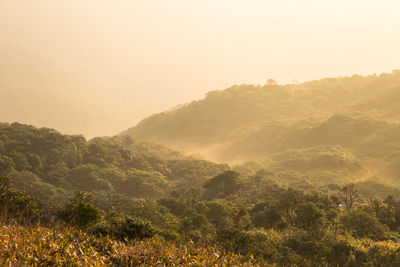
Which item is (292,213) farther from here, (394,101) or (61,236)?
(394,101)

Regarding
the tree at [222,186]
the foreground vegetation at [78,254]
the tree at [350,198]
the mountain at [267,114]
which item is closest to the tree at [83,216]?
the foreground vegetation at [78,254]

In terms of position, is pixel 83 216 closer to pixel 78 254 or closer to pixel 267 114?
pixel 78 254

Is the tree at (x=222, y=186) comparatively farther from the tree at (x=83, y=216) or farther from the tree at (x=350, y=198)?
the tree at (x=83, y=216)

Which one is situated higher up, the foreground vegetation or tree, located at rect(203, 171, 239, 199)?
the foreground vegetation

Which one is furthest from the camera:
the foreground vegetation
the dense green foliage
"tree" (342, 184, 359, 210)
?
"tree" (342, 184, 359, 210)

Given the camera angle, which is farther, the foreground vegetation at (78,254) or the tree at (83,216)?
the tree at (83,216)

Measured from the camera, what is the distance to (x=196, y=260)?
14734 mm

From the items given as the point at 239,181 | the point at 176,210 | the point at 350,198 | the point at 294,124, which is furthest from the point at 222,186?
the point at 294,124

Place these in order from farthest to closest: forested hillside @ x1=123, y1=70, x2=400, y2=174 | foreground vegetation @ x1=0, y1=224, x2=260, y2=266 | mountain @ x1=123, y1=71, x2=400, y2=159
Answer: mountain @ x1=123, y1=71, x2=400, y2=159 → forested hillside @ x1=123, y1=70, x2=400, y2=174 → foreground vegetation @ x1=0, y1=224, x2=260, y2=266

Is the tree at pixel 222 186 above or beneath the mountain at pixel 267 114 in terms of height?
beneath

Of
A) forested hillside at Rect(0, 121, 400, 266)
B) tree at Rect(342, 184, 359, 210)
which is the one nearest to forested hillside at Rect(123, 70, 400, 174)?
forested hillside at Rect(0, 121, 400, 266)

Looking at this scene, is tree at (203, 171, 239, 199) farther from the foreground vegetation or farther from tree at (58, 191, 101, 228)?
the foreground vegetation

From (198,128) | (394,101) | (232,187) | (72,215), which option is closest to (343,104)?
(394,101)

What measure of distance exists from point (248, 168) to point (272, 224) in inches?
1844
